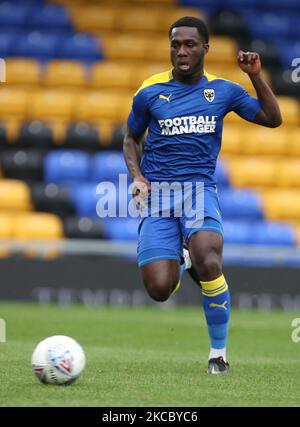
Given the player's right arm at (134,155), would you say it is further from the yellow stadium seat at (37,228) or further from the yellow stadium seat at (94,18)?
the yellow stadium seat at (94,18)

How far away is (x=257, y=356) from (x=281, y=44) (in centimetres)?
1183

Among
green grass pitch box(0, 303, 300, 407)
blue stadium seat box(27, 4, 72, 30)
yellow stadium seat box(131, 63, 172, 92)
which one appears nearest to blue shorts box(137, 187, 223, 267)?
green grass pitch box(0, 303, 300, 407)

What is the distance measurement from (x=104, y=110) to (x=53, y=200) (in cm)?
240

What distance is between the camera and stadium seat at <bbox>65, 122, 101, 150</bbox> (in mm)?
16922

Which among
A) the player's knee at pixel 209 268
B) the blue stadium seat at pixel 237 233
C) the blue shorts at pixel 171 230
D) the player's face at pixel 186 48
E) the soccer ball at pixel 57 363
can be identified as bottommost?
the soccer ball at pixel 57 363

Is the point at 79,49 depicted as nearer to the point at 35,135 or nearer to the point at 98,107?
the point at 98,107

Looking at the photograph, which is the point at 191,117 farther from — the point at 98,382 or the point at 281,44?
the point at 281,44

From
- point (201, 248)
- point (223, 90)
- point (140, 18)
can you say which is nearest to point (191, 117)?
point (223, 90)

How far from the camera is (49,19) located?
1906cm

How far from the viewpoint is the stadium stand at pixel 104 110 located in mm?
15766

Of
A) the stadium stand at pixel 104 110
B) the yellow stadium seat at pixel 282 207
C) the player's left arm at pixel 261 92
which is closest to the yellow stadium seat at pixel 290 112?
the stadium stand at pixel 104 110

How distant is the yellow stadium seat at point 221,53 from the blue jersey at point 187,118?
1165cm

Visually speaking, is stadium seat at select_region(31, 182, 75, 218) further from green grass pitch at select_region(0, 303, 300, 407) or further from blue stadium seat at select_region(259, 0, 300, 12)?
blue stadium seat at select_region(259, 0, 300, 12)

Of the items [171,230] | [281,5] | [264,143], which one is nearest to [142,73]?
[264,143]
